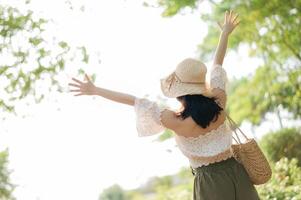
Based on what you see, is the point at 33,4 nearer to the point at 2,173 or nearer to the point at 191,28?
the point at 2,173

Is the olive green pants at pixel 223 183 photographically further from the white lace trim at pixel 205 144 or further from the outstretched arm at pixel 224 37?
the outstretched arm at pixel 224 37

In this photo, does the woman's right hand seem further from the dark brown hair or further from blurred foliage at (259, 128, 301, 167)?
blurred foliage at (259, 128, 301, 167)

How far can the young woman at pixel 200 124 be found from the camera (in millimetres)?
2471

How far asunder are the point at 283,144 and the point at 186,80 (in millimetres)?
5334

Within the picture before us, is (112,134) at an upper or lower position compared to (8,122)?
upper

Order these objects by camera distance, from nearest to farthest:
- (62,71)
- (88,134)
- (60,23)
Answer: (62,71)
(60,23)
(88,134)

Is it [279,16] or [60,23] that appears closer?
[60,23]

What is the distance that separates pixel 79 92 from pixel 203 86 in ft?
1.81

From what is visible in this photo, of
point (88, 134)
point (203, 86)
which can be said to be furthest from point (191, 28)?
point (203, 86)

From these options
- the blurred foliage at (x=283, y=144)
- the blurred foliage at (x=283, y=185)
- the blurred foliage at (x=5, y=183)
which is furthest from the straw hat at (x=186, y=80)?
the blurred foliage at (x=283, y=144)

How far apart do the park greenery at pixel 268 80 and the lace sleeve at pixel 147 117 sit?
2.96m

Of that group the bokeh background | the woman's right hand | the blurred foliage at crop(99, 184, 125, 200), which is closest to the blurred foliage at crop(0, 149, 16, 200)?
the bokeh background

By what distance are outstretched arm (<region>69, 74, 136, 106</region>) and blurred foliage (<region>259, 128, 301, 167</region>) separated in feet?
17.4

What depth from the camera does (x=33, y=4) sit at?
465cm
